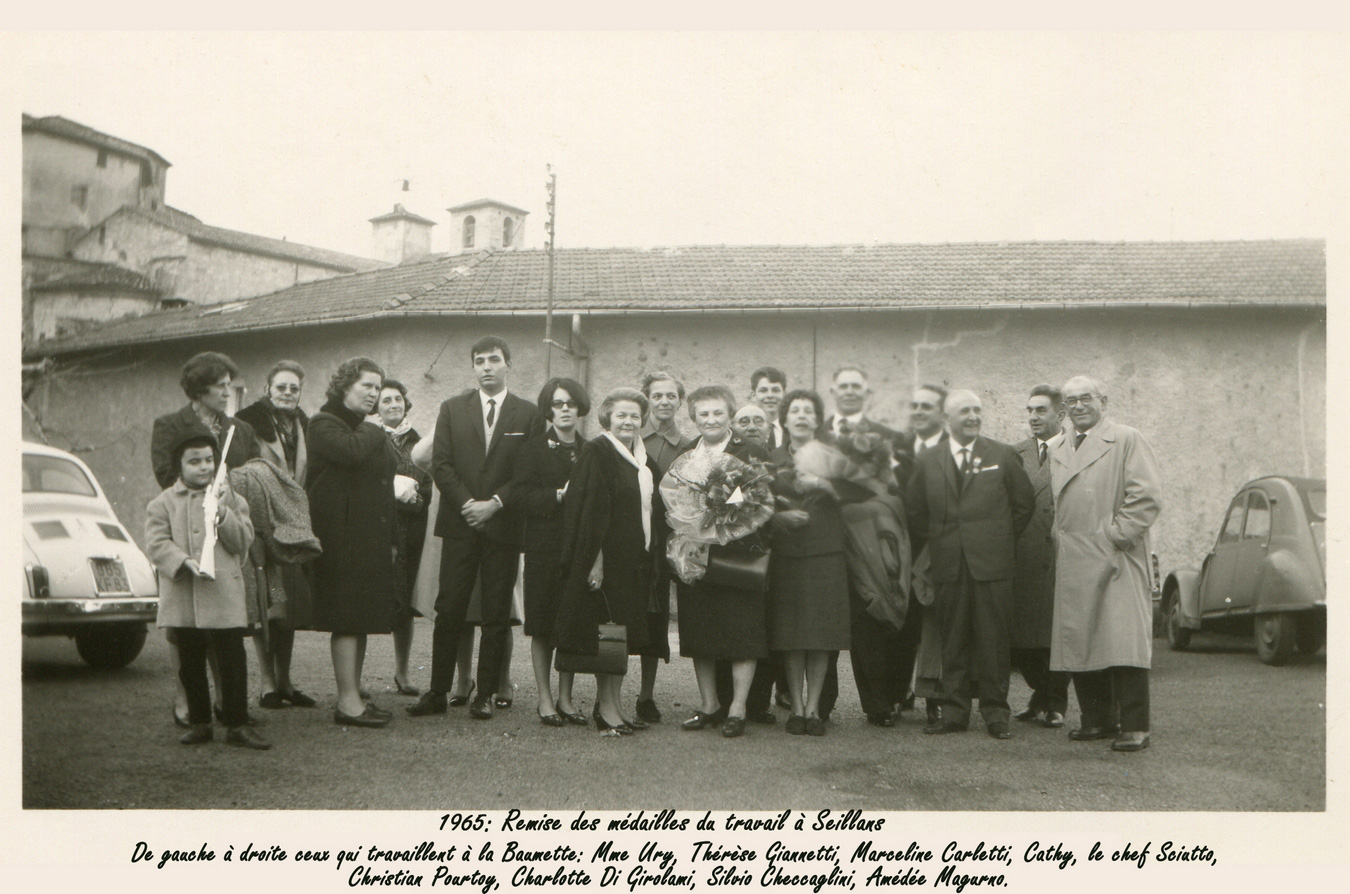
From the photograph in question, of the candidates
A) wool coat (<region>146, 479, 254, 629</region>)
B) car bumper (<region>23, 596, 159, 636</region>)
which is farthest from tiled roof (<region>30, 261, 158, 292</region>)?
car bumper (<region>23, 596, 159, 636</region>)

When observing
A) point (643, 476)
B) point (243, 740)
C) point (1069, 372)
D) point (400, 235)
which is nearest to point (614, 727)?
point (643, 476)

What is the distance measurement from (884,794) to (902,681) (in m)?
1.44

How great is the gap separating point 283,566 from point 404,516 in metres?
0.75

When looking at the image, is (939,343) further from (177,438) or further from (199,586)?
(199,586)

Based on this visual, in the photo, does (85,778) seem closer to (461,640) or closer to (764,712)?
(461,640)

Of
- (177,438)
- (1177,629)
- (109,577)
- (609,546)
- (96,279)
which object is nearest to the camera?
(177,438)

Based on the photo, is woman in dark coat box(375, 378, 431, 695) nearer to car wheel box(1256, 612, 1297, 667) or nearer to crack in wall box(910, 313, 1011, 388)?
crack in wall box(910, 313, 1011, 388)

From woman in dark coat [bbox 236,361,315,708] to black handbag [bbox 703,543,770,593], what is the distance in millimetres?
2047

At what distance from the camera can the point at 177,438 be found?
16.0ft

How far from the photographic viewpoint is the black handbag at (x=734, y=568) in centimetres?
518

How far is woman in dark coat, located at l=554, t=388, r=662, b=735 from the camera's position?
5.09 meters

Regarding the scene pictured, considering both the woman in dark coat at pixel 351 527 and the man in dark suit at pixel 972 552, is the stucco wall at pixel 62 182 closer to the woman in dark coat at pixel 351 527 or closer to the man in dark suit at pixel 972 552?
the woman in dark coat at pixel 351 527

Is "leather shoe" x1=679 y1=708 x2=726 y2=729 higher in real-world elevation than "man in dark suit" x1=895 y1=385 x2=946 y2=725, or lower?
lower
